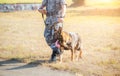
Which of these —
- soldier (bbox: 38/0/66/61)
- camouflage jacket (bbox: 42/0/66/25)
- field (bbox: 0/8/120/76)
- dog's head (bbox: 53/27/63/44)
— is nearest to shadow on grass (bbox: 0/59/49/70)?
field (bbox: 0/8/120/76)

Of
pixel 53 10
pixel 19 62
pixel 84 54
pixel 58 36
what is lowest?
pixel 84 54

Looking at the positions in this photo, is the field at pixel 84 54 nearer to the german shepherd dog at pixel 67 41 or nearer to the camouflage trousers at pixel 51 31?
the german shepherd dog at pixel 67 41

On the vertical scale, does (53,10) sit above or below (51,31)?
above

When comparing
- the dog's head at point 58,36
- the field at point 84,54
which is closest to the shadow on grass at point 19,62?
the field at point 84,54

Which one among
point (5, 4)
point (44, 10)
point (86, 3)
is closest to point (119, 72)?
point (44, 10)

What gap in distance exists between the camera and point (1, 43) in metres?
14.4

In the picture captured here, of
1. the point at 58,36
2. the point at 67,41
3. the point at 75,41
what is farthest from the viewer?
the point at 75,41

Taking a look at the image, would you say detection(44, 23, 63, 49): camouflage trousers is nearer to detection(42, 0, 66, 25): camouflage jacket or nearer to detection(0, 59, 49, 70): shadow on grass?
detection(42, 0, 66, 25): camouflage jacket

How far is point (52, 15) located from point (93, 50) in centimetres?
314

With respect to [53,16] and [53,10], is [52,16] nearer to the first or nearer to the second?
[53,16]

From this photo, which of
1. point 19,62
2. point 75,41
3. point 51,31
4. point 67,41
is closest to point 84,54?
point 75,41

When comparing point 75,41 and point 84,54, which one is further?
point 84,54

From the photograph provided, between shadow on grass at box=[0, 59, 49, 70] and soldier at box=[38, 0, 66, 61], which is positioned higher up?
soldier at box=[38, 0, 66, 61]

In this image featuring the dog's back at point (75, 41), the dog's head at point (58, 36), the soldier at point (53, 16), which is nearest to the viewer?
the dog's head at point (58, 36)
